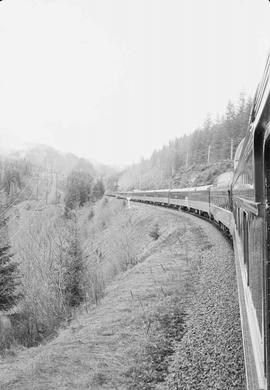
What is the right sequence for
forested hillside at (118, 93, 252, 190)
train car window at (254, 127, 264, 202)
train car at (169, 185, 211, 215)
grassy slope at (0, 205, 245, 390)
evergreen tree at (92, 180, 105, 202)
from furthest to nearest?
evergreen tree at (92, 180, 105, 202) → forested hillside at (118, 93, 252, 190) → train car at (169, 185, 211, 215) → grassy slope at (0, 205, 245, 390) → train car window at (254, 127, 264, 202)

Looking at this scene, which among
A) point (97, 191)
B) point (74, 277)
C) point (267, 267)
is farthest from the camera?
point (97, 191)


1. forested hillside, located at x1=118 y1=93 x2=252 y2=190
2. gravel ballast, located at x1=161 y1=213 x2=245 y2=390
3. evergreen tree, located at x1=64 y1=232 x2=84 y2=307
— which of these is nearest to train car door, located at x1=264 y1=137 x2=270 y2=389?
gravel ballast, located at x1=161 y1=213 x2=245 y2=390

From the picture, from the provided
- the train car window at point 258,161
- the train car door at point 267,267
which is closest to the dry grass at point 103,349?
the train car door at point 267,267

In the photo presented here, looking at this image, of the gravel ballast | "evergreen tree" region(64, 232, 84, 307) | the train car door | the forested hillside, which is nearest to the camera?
the train car door

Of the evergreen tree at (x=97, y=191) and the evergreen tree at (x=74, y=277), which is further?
the evergreen tree at (x=97, y=191)

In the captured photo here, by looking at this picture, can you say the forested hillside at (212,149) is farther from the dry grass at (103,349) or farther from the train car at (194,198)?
the dry grass at (103,349)

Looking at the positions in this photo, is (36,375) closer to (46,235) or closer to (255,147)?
(255,147)

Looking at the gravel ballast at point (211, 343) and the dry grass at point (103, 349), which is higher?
the gravel ballast at point (211, 343)

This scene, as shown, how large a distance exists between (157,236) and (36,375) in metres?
16.4

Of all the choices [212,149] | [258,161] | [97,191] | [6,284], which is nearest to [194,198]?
[6,284]

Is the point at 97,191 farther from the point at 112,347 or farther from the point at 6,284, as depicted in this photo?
the point at 112,347

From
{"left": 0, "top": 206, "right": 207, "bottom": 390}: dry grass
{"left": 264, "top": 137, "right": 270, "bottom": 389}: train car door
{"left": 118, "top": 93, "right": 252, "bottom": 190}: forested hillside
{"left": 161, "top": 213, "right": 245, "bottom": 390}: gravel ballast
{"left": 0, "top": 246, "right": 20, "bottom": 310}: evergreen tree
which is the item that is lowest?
{"left": 0, "top": 246, "right": 20, "bottom": 310}: evergreen tree

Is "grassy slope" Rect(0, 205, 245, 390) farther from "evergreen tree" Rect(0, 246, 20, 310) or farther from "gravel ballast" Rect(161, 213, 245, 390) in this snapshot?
"evergreen tree" Rect(0, 246, 20, 310)

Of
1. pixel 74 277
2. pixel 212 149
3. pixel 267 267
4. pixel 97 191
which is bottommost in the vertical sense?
pixel 74 277
